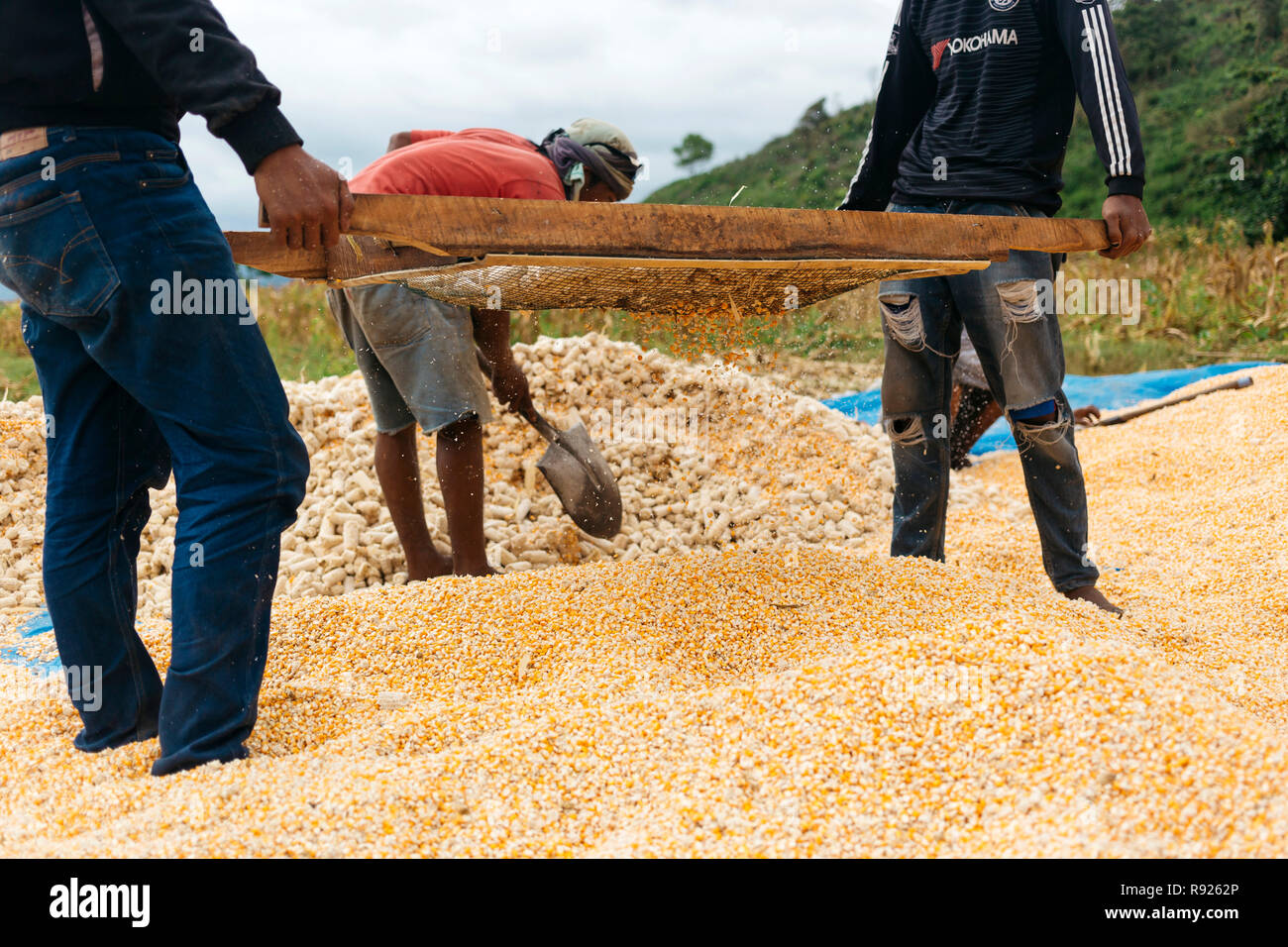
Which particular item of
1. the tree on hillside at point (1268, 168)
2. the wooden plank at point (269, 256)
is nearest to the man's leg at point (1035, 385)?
the wooden plank at point (269, 256)

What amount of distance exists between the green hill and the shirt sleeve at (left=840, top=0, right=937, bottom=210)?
9.48 m

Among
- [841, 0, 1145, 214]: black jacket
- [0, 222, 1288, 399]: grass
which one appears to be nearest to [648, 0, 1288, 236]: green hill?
[0, 222, 1288, 399]: grass

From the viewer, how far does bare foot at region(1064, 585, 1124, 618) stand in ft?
8.93

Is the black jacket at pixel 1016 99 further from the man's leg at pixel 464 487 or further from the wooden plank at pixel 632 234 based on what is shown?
the man's leg at pixel 464 487

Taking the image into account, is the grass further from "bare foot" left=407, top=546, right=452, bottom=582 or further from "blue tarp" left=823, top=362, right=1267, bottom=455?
"bare foot" left=407, top=546, right=452, bottom=582

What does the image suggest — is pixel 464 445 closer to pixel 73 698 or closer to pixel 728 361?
pixel 728 361

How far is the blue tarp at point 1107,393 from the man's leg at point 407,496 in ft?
10.3

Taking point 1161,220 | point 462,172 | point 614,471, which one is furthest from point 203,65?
point 1161,220

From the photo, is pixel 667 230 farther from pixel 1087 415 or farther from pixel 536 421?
pixel 1087 415

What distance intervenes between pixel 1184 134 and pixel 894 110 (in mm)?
18338

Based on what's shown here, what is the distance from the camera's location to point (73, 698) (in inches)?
75.7

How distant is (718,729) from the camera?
175cm
